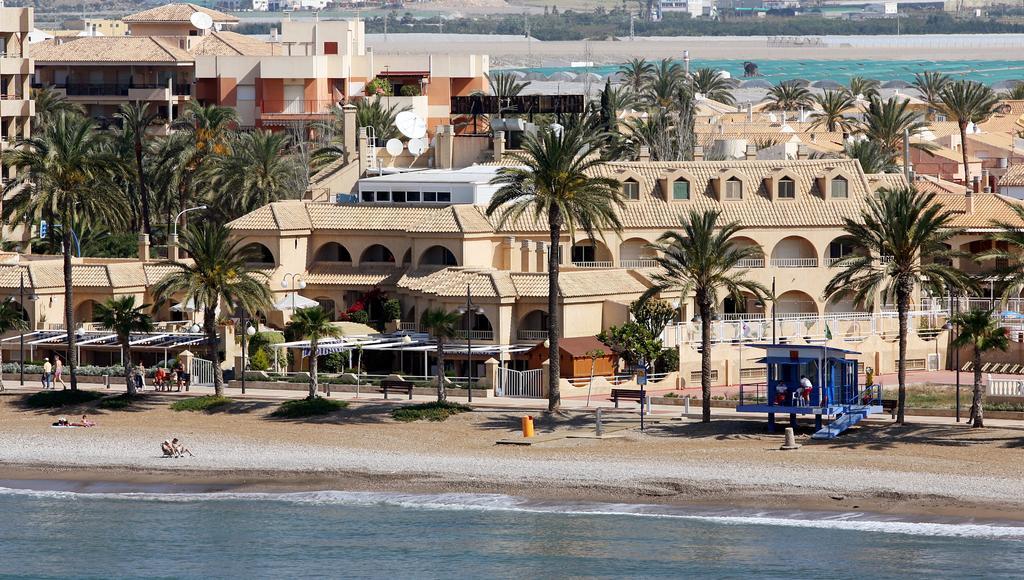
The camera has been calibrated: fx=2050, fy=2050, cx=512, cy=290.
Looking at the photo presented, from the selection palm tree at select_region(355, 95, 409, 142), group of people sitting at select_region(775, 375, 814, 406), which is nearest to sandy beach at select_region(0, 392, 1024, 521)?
group of people sitting at select_region(775, 375, 814, 406)

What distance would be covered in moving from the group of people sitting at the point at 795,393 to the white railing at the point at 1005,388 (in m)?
8.74

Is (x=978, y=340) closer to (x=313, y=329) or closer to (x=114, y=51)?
(x=313, y=329)

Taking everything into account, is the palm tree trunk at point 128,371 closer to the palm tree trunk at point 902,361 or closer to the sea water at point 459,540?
the sea water at point 459,540

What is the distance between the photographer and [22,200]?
81375 mm

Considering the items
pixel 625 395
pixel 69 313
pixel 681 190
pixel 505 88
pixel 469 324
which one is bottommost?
pixel 625 395

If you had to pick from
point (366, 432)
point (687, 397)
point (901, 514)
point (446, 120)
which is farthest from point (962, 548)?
point (446, 120)

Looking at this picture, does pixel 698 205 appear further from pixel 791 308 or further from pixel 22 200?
pixel 22 200

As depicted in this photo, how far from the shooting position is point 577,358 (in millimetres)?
82125

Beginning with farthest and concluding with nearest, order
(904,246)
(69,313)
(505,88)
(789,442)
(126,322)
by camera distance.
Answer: (505,88) < (69,313) < (126,322) < (904,246) < (789,442)

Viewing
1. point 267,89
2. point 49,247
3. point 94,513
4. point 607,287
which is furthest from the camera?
point 267,89

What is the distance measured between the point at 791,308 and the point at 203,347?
2718cm

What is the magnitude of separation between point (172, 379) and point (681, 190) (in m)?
25.6

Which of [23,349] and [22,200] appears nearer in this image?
[22,200]

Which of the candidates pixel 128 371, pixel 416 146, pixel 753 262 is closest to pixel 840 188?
pixel 753 262
